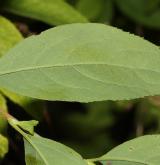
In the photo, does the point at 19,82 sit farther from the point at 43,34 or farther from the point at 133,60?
the point at 133,60

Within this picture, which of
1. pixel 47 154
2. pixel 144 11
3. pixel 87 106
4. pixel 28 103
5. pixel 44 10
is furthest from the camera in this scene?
pixel 87 106

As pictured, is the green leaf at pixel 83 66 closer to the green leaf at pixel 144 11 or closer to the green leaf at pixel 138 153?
the green leaf at pixel 138 153

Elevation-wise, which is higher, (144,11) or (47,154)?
(144,11)

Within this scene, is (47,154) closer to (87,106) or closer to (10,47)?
(10,47)

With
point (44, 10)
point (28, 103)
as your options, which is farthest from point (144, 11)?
point (28, 103)

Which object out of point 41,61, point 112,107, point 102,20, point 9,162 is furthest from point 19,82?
point 112,107

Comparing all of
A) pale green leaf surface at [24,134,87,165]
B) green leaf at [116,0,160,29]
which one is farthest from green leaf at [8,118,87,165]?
green leaf at [116,0,160,29]

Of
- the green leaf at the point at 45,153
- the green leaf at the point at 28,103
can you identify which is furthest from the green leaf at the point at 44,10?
the green leaf at the point at 45,153
